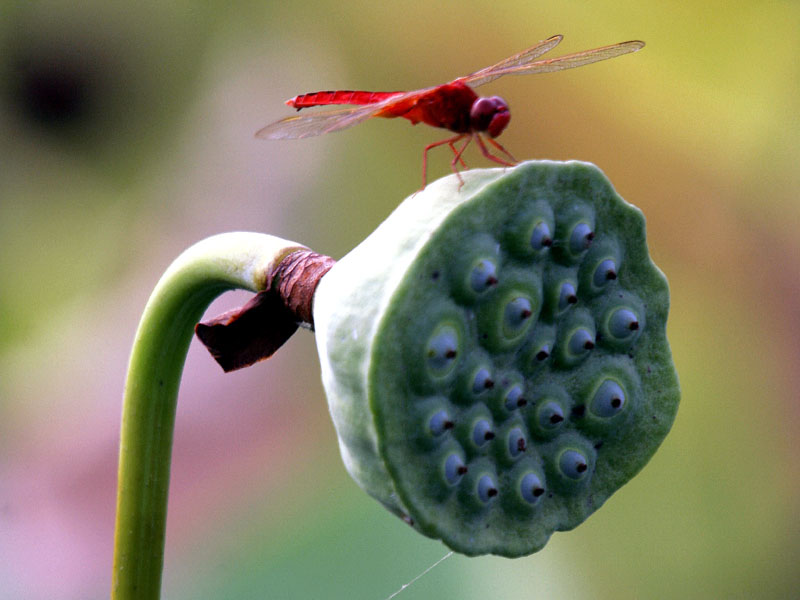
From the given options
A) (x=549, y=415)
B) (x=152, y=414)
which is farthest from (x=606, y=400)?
(x=152, y=414)

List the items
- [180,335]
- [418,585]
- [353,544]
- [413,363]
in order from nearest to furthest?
[413,363] → [180,335] → [418,585] → [353,544]

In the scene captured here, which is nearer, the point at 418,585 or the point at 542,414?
the point at 542,414

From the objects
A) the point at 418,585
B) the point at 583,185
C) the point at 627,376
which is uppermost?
the point at 583,185

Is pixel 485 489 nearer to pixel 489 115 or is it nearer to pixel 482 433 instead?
pixel 482 433

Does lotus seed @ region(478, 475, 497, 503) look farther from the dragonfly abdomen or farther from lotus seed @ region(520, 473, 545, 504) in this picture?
the dragonfly abdomen

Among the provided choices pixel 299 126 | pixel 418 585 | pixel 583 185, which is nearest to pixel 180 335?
pixel 299 126

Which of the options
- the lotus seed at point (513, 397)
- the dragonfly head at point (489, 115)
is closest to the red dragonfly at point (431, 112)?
the dragonfly head at point (489, 115)

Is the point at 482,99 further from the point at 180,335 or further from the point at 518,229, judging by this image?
the point at 180,335
